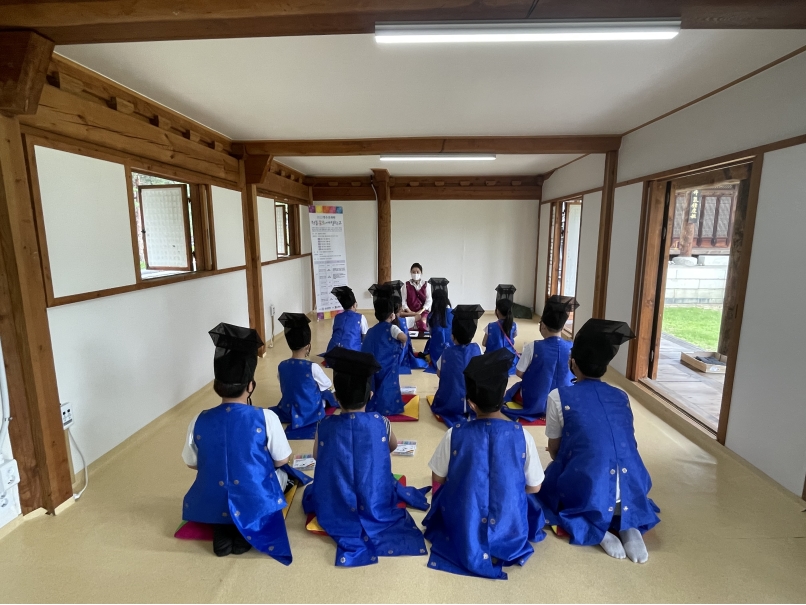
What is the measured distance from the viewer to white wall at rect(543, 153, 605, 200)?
5.08 metres

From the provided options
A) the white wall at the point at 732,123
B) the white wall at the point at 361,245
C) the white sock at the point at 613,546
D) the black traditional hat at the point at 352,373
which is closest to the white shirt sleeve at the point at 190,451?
the black traditional hat at the point at 352,373

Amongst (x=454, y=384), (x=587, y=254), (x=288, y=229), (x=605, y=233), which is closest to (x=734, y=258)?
(x=605, y=233)

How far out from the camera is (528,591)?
69.0 inches

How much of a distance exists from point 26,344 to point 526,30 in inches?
120

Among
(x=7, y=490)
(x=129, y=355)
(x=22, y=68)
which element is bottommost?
(x=7, y=490)

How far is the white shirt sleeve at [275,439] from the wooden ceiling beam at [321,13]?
187cm

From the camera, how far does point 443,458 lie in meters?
1.86

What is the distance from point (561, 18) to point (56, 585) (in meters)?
3.54

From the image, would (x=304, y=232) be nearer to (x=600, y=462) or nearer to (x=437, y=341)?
(x=437, y=341)

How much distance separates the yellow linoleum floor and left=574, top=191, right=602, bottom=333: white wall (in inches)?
118

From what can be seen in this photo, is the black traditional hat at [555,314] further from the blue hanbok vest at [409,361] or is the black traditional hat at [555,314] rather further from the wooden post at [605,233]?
the blue hanbok vest at [409,361]

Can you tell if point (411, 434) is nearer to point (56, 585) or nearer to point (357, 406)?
point (357, 406)

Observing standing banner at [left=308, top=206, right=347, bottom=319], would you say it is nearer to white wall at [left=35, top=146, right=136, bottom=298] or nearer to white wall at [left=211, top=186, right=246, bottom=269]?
white wall at [left=211, top=186, right=246, bottom=269]

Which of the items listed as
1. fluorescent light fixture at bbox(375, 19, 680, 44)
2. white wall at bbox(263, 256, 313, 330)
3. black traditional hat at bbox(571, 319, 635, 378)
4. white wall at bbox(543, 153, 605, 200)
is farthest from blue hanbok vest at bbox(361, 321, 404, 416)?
white wall at bbox(543, 153, 605, 200)
